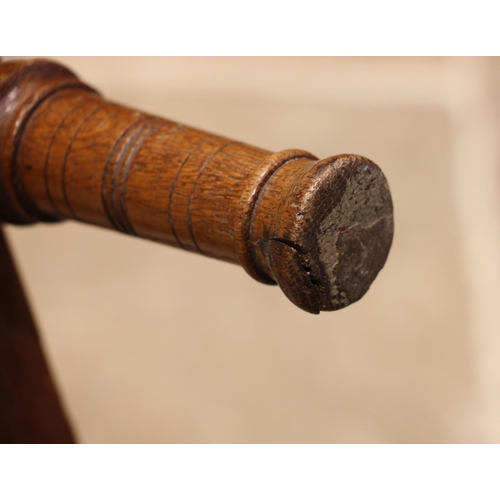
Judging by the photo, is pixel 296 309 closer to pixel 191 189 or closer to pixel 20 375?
pixel 20 375

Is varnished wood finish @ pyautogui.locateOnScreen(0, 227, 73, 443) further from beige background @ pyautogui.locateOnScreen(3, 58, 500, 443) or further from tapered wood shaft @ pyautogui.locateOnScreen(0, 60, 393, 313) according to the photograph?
beige background @ pyautogui.locateOnScreen(3, 58, 500, 443)

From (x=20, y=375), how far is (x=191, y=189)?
1.32ft

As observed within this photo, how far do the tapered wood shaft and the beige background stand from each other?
836 mm

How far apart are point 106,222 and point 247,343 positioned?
0.91 m

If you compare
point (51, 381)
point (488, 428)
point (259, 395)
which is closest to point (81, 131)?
point (51, 381)

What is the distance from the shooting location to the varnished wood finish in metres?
0.75

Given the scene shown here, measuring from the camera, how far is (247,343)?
1.44 metres

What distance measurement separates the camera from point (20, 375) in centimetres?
77

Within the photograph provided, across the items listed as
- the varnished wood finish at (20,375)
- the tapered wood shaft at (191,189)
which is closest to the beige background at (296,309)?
the varnished wood finish at (20,375)

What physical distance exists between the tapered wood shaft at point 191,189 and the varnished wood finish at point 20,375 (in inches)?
5.8

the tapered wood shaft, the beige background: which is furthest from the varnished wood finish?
the beige background

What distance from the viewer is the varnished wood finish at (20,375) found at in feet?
2.45

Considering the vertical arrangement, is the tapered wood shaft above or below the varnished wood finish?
above

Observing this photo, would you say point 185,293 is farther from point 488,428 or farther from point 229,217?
point 229,217
